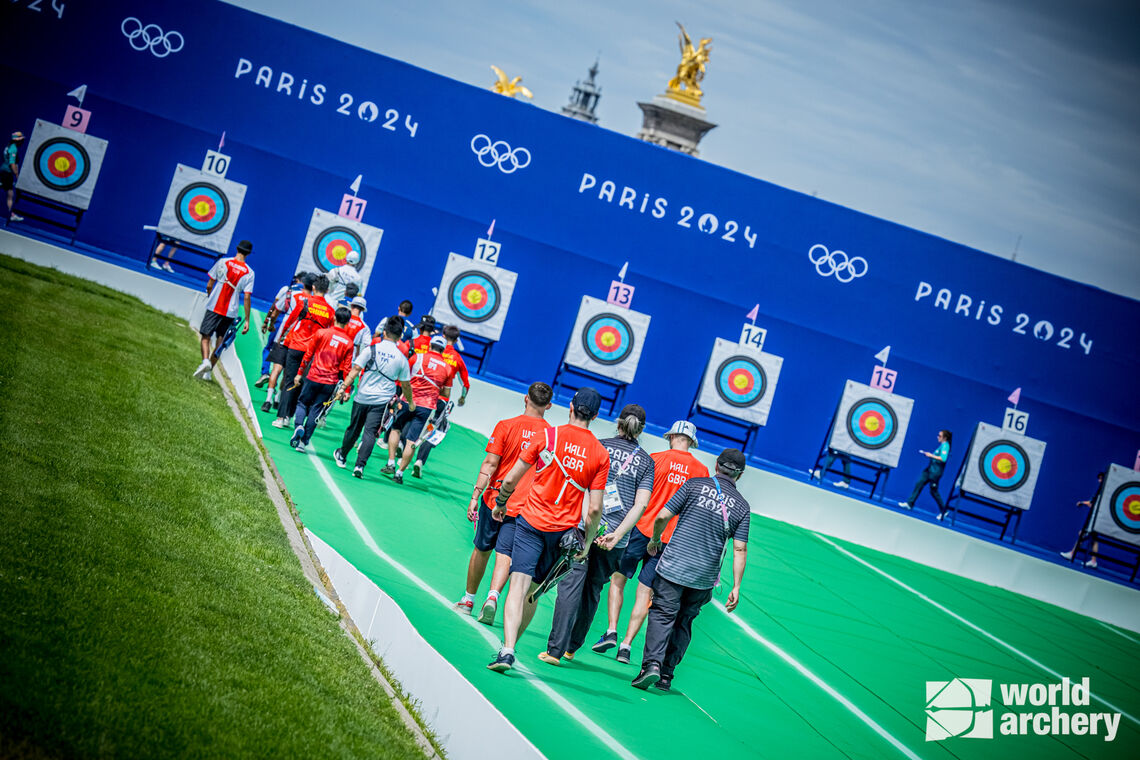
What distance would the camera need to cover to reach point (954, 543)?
1906 centimetres

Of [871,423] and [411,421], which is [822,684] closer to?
[411,421]

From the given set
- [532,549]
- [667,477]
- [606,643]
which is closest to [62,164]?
[606,643]

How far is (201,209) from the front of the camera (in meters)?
22.5

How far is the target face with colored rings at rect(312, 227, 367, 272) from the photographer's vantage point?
22594 millimetres

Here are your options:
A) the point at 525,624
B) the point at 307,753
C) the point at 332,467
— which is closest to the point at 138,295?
the point at 332,467

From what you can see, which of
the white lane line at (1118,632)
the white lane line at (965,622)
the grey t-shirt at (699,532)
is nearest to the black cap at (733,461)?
the grey t-shirt at (699,532)

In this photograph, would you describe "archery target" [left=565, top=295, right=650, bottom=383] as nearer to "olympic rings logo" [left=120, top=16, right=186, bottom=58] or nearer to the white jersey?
the white jersey

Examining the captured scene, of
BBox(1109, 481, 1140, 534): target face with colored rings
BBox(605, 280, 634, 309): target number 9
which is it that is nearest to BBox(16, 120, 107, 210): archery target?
BBox(605, 280, 634, 309): target number 9

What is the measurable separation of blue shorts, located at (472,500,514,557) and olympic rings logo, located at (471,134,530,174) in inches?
620

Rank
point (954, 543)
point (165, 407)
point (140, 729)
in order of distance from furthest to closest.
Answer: point (954, 543)
point (165, 407)
point (140, 729)

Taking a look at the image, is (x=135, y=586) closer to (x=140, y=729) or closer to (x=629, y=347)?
(x=140, y=729)

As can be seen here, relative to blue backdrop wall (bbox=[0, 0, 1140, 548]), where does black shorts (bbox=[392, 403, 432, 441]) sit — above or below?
below

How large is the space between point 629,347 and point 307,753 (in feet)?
59.8

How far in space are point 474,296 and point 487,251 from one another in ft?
3.38
